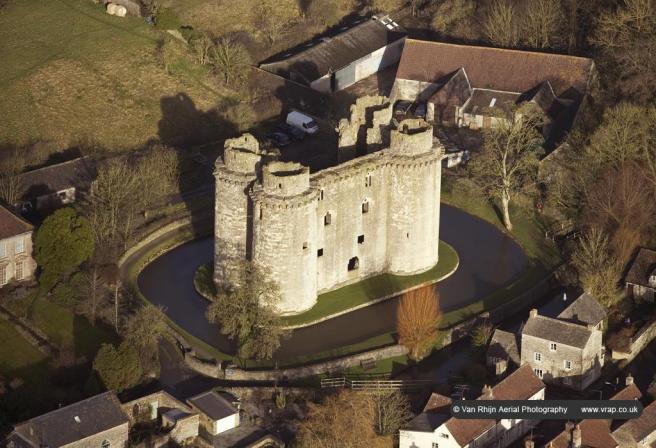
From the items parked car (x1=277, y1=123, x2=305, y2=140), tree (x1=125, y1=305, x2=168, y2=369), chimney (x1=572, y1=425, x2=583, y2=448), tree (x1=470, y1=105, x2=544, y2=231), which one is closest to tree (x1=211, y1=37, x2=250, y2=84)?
parked car (x1=277, y1=123, x2=305, y2=140)

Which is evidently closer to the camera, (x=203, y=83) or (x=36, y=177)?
(x=36, y=177)

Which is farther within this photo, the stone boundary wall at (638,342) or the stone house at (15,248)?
the stone house at (15,248)

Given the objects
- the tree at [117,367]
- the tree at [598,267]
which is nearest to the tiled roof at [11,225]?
the tree at [117,367]

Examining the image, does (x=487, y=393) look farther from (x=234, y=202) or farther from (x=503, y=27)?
(x=503, y=27)

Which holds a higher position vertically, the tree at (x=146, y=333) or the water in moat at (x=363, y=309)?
the tree at (x=146, y=333)

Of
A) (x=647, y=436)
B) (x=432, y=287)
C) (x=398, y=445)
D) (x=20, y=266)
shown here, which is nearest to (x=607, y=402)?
(x=647, y=436)

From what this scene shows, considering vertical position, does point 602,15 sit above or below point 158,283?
above

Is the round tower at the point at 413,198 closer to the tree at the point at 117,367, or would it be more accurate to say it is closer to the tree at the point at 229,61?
the tree at the point at 117,367

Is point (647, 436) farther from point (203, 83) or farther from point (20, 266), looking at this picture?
point (203, 83)
